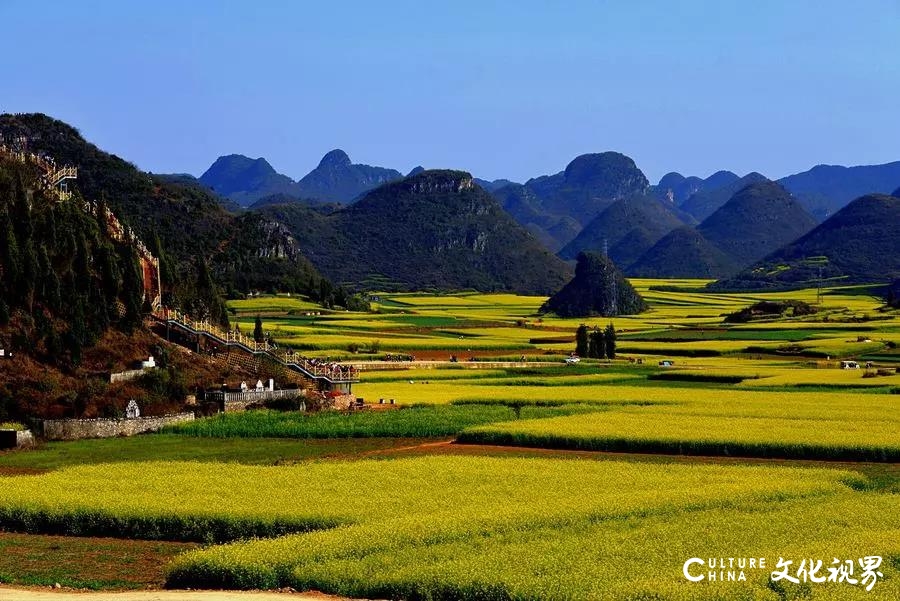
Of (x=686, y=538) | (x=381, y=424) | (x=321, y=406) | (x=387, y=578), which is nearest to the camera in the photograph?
(x=387, y=578)

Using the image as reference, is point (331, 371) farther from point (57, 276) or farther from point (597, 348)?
point (597, 348)

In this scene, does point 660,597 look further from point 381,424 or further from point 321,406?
point 321,406

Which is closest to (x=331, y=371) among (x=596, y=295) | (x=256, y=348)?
(x=256, y=348)

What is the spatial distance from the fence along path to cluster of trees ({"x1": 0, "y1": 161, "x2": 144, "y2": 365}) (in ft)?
7.34

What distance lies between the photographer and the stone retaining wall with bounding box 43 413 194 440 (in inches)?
1919

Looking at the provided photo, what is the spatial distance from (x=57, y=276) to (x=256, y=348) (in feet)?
40.5

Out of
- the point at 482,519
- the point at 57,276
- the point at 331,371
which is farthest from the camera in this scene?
the point at 331,371

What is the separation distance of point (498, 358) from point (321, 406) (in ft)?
114

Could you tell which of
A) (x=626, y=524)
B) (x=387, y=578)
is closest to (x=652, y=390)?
(x=626, y=524)

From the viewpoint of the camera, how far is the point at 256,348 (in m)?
63.6

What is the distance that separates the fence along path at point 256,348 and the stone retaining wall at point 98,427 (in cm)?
1056

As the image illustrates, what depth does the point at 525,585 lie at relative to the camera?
21.9m

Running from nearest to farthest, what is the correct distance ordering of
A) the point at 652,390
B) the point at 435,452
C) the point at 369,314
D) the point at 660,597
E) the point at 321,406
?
the point at 660,597 → the point at 435,452 → the point at 321,406 → the point at 652,390 → the point at 369,314

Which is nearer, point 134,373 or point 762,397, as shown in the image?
point 134,373
